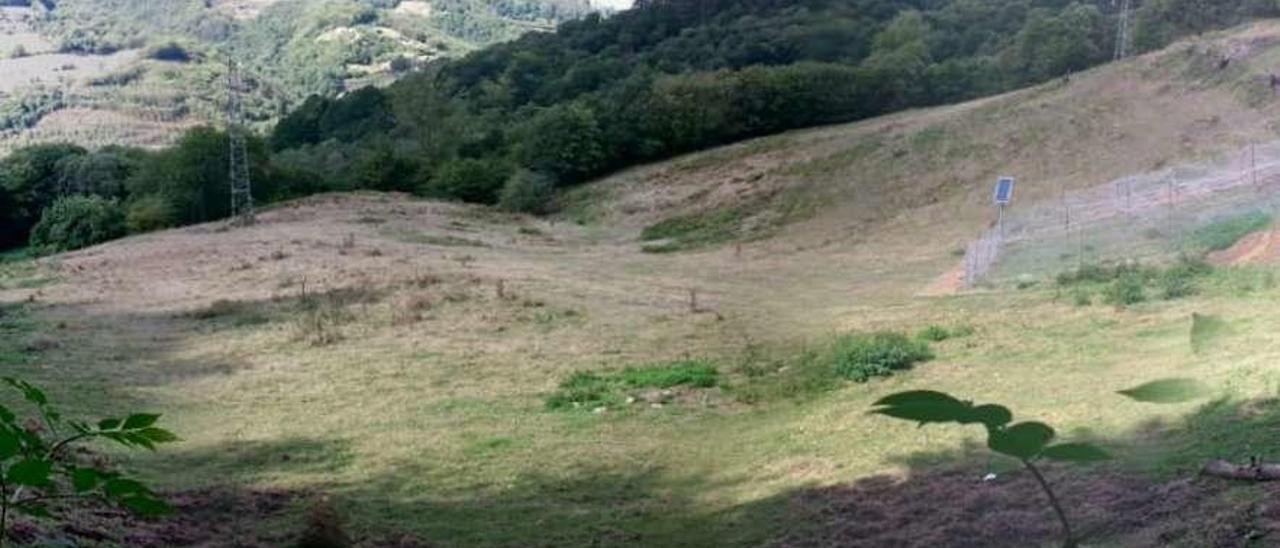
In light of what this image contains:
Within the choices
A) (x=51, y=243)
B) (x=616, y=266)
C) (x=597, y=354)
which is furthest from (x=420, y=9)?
(x=597, y=354)

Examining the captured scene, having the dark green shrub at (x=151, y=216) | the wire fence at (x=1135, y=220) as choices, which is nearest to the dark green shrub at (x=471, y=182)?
the dark green shrub at (x=151, y=216)

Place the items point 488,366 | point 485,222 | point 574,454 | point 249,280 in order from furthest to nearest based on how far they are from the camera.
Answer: point 485,222
point 249,280
point 488,366
point 574,454

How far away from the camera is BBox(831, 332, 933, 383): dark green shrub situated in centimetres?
1207

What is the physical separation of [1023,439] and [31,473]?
1.13m

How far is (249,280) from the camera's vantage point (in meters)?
23.1

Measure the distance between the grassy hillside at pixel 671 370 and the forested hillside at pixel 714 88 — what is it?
634 inches

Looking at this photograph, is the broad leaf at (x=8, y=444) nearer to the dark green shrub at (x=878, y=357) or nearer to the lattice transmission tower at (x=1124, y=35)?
the dark green shrub at (x=878, y=357)

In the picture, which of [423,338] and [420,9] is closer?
[423,338]

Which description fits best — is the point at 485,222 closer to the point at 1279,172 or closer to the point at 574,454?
the point at 1279,172

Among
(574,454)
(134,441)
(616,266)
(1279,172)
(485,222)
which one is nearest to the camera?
(134,441)

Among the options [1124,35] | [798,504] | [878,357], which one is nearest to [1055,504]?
[798,504]

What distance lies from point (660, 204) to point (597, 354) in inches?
963

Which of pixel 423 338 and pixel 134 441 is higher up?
pixel 134 441

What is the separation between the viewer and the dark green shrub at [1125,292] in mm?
12906
